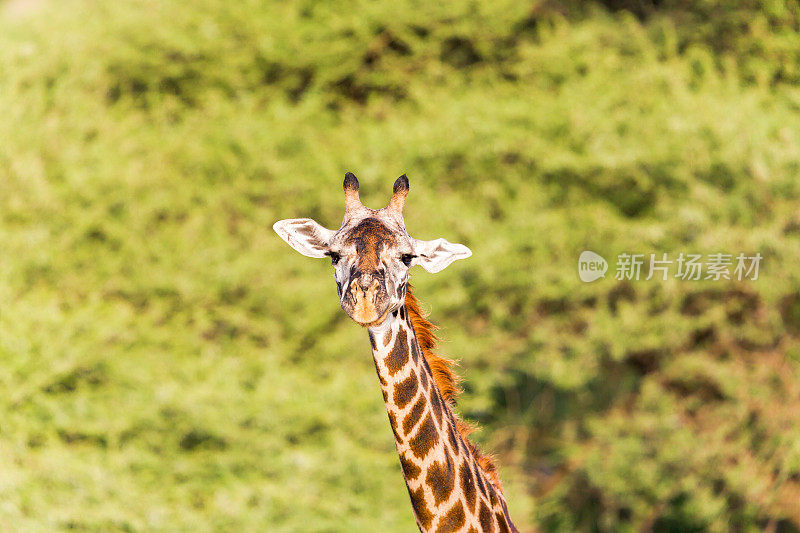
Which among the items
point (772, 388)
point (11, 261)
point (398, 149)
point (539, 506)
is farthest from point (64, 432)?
point (772, 388)

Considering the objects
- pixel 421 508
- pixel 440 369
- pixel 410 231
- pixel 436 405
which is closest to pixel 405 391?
pixel 436 405

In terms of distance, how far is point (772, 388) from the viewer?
881 cm

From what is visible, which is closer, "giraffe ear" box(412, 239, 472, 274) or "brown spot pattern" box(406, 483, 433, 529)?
"giraffe ear" box(412, 239, 472, 274)

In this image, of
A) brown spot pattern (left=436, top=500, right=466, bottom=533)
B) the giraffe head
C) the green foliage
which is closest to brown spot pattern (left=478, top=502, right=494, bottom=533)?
brown spot pattern (left=436, top=500, right=466, bottom=533)

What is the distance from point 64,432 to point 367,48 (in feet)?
19.9

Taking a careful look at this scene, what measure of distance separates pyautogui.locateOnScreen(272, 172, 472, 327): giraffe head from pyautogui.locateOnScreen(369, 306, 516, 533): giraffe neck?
0.19m

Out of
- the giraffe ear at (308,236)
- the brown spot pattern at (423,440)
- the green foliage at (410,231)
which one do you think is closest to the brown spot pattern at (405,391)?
the brown spot pattern at (423,440)

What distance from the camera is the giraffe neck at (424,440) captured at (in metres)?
2.92

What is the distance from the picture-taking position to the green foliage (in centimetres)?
838

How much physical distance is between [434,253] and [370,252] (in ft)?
0.93

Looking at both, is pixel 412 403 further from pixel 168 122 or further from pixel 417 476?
pixel 168 122

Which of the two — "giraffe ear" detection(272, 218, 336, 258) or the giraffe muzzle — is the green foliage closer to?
"giraffe ear" detection(272, 218, 336, 258)

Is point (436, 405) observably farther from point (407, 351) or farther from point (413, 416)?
point (407, 351)

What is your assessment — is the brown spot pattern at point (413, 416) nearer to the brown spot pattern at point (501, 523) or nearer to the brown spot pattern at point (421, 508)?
the brown spot pattern at point (421, 508)
